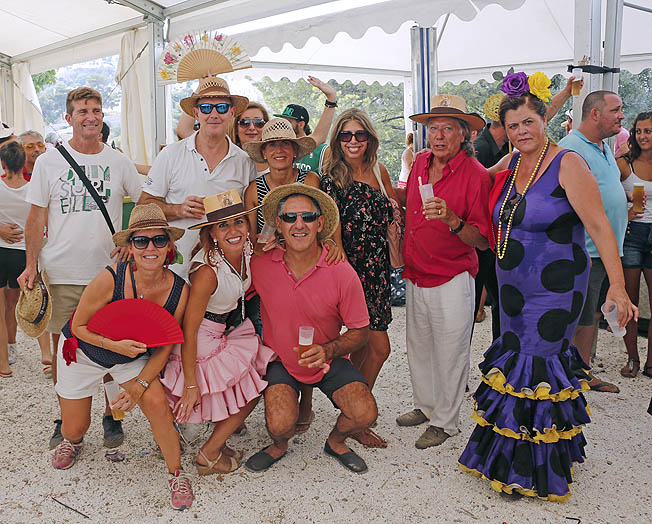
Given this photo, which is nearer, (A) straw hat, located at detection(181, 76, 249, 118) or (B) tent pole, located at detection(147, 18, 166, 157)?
(A) straw hat, located at detection(181, 76, 249, 118)

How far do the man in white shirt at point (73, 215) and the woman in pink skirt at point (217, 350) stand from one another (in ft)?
2.27

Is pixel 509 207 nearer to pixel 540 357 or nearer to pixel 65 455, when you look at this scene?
pixel 540 357

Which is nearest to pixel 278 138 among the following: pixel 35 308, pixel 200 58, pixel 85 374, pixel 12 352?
pixel 200 58

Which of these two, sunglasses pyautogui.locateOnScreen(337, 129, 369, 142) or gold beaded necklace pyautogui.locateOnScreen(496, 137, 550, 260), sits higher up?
sunglasses pyautogui.locateOnScreen(337, 129, 369, 142)

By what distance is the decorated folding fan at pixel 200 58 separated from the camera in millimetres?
3732

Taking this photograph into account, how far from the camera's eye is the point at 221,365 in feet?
9.54

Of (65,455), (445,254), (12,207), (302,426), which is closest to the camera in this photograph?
(65,455)

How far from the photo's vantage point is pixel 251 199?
3.22 metres

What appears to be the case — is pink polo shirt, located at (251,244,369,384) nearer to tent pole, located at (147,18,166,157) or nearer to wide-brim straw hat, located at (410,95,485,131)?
wide-brim straw hat, located at (410,95,485,131)

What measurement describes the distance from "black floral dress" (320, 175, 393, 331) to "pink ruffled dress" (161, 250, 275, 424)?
0.69 meters

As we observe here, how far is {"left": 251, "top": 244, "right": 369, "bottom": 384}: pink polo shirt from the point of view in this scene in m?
2.95

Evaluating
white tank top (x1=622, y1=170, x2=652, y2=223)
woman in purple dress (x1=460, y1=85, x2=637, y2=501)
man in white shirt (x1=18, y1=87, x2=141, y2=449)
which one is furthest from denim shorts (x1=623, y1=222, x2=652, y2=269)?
man in white shirt (x1=18, y1=87, x2=141, y2=449)

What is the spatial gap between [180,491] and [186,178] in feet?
5.60

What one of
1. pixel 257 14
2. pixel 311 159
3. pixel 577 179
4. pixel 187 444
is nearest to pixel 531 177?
pixel 577 179
